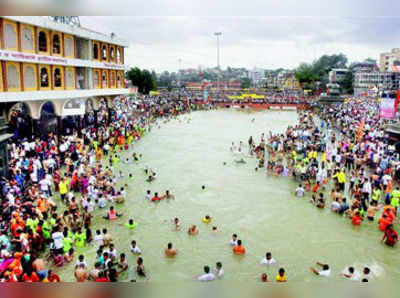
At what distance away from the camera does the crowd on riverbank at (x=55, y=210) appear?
23.6ft

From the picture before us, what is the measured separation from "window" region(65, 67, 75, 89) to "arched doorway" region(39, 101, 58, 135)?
1515 millimetres

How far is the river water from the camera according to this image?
8.15m

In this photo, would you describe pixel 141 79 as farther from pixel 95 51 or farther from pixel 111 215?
pixel 111 215

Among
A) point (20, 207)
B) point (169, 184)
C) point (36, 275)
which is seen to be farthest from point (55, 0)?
point (169, 184)

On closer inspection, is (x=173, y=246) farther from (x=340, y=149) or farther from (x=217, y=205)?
(x=340, y=149)

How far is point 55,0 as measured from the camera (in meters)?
1.31

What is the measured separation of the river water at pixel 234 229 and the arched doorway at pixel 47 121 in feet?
18.7

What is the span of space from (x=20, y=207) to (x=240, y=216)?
625 cm

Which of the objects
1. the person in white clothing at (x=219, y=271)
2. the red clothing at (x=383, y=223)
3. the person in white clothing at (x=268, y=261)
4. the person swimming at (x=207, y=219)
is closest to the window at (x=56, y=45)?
the person swimming at (x=207, y=219)

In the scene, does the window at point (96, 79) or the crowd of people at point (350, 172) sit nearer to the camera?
the crowd of people at point (350, 172)

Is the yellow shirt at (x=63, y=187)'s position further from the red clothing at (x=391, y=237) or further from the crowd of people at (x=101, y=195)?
the red clothing at (x=391, y=237)

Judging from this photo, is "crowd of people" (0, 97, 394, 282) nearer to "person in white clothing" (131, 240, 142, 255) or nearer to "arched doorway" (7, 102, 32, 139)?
"person in white clothing" (131, 240, 142, 255)

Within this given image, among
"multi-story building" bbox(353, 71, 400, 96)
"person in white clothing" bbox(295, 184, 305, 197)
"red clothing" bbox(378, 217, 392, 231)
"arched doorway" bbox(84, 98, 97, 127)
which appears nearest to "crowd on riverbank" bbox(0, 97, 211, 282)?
"arched doorway" bbox(84, 98, 97, 127)

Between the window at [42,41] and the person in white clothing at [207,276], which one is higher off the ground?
the window at [42,41]
